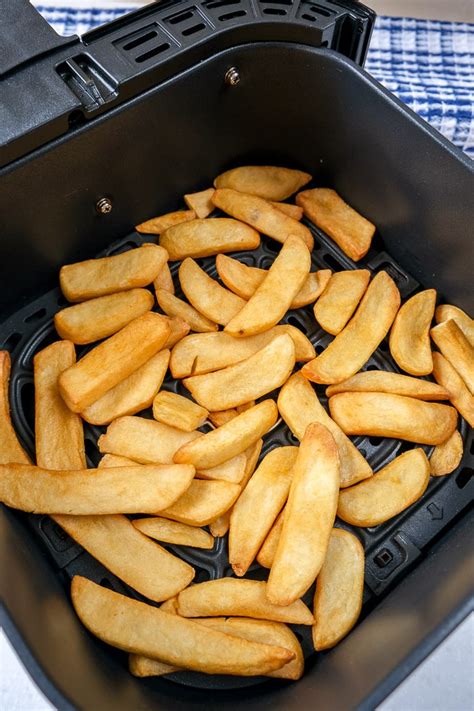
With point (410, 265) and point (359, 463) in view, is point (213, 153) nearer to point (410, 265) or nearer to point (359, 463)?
point (410, 265)

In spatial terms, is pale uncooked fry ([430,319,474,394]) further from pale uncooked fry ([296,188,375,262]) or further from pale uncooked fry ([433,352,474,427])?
pale uncooked fry ([296,188,375,262])

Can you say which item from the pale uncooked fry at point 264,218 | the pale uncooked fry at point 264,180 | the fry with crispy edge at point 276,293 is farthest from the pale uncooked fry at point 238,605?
the pale uncooked fry at point 264,180

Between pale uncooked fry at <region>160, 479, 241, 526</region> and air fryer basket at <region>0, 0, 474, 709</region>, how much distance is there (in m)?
0.10

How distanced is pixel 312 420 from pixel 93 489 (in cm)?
38

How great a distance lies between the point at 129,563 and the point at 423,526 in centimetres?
50

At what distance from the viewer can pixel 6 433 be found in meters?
1.15

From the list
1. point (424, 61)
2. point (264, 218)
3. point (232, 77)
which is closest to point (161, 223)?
point (264, 218)

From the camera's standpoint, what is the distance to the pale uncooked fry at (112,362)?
1141 mm

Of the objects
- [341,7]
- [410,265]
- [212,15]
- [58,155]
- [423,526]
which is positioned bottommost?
[423,526]

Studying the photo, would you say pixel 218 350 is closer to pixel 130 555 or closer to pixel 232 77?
pixel 130 555

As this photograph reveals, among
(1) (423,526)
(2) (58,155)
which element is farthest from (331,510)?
(2) (58,155)

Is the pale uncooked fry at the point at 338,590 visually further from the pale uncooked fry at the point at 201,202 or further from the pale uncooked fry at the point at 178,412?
the pale uncooked fry at the point at 201,202

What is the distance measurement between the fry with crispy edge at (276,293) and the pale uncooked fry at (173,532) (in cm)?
34

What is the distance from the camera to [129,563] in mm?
1065
